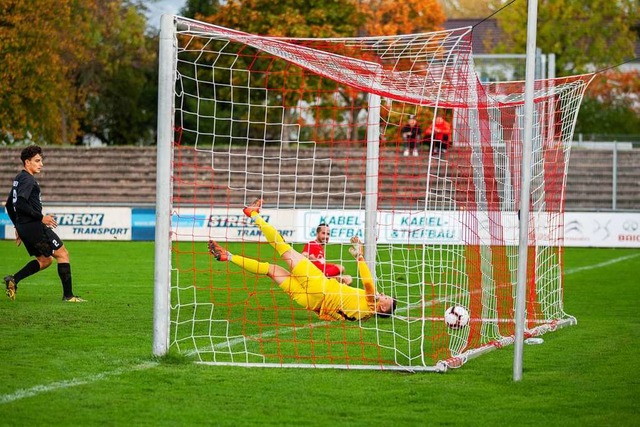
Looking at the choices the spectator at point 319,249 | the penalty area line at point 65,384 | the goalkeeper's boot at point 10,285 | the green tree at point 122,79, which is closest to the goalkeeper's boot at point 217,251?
the penalty area line at point 65,384

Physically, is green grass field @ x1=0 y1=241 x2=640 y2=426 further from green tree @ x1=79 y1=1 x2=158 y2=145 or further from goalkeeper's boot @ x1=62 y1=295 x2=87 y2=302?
green tree @ x1=79 y1=1 x2=158 y2=145

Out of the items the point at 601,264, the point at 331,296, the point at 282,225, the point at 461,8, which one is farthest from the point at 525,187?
the point at 461,8

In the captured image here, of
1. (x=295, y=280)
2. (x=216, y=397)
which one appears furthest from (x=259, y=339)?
(x=216, y=397)

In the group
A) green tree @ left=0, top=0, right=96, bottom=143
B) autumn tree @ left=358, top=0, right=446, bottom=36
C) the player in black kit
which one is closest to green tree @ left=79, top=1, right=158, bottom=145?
green tree @ left=0, top=0, right=96, bottom=143

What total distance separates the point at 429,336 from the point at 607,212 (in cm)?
1636

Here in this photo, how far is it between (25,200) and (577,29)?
42.0m

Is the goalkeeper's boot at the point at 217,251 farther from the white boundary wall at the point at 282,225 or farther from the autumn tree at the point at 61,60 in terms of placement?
the autumn tree at the point at 61,60

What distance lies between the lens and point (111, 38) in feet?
154

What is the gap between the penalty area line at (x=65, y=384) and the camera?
284 inches

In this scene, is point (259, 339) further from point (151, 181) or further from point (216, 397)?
point (151, 181)

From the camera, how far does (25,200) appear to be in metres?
12.4

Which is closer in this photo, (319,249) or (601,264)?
(319,249)

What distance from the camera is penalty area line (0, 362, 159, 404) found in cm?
721

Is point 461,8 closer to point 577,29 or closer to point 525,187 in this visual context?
point 577,29
